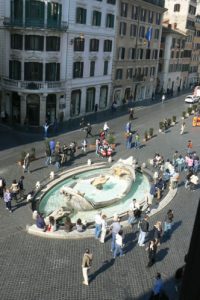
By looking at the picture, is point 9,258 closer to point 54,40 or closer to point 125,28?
point 54,40

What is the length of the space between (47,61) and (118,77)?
19.2m

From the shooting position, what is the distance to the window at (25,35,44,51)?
4272 centimetres

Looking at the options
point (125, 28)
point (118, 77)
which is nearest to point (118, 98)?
point (118, 77)

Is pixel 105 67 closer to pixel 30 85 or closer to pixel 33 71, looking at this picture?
pixel 33 71

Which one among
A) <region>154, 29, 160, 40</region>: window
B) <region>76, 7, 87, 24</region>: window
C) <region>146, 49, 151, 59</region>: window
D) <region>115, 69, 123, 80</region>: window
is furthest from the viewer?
<region>154, 29, 160, 40</region>: window

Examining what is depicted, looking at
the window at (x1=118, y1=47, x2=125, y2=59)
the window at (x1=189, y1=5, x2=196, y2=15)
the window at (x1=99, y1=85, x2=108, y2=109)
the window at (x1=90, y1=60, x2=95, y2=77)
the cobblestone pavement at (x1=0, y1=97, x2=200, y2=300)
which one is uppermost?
the window at (x1=189, y1=5, x2=196, y2=15)

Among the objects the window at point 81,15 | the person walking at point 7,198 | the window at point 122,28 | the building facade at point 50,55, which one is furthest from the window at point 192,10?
the person walking at point 7,198

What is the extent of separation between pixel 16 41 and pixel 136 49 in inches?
1007

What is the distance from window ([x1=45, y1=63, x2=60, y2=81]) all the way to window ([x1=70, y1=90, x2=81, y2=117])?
4694 millimetres

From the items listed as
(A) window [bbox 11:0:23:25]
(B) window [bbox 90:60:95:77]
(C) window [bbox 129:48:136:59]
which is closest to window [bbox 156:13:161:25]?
(C) window [bbox 129:48:136:59]

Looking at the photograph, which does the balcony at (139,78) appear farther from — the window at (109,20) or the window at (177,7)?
the window at (177,7)

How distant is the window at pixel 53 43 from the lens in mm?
44037

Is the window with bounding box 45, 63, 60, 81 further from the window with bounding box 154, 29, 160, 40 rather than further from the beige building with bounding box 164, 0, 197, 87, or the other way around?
the beige building with bounding box 164, 0, 197, 87

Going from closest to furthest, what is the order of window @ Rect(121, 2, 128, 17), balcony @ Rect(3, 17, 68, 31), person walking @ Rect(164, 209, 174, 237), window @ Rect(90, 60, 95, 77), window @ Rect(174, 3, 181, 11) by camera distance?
person walking @ Rect(164, 209, 174, 237)
balcony @ Rect(3, 17, 68, 31)
window @ Rect(90, 60, 95, 77)
window @ Rect(121, 2, 128, 17)
window @ Rect(174, 3, 181, 11)
